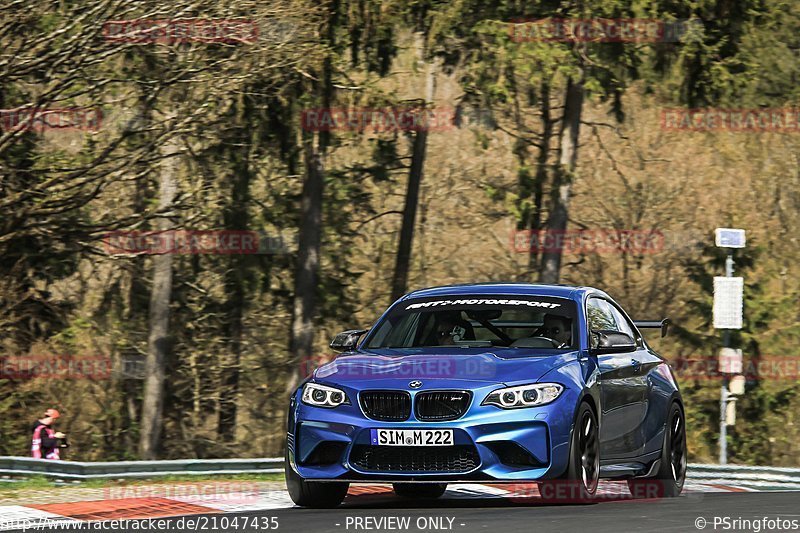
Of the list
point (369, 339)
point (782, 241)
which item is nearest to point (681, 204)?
point (782, 241)

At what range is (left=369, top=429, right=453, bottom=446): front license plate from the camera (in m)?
9.52

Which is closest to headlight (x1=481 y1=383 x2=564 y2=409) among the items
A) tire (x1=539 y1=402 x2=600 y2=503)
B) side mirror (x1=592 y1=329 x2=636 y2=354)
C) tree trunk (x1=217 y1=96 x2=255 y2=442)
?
tire (x1=539 y1=402 x2=600 y2=503)

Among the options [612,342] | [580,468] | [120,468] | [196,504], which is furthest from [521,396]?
[120,468]

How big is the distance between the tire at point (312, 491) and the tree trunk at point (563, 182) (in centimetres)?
1857

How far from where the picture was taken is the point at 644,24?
27.7m

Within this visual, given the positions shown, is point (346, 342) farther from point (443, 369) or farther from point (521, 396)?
point (521, 396)

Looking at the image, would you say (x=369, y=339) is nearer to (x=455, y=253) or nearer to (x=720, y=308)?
(x=720, y=308)

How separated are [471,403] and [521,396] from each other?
1.09 ft

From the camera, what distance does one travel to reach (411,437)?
9.56 m

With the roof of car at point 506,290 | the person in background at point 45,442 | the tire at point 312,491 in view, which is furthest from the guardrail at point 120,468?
the person in background at point 45,442

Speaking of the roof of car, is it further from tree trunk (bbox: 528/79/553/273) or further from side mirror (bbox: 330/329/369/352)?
tree trunk (bbox: 528/79/553/273)

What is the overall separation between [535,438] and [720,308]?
1146 cm

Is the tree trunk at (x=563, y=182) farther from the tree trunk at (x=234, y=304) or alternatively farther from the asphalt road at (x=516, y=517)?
the asphalt road at (x=516, y=517)

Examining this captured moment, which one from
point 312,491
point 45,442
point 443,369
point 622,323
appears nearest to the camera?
point 443,369
